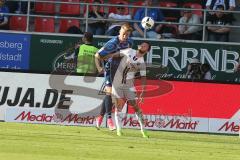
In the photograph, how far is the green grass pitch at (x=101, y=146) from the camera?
11.3 metres

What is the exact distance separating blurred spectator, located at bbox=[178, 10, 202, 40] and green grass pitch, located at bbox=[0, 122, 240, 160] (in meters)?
7.07

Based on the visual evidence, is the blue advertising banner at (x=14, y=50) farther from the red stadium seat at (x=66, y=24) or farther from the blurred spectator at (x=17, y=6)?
the red stadium seat at (x=66, y=24)

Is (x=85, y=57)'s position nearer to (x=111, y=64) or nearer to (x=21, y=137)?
(x=111, y=64)

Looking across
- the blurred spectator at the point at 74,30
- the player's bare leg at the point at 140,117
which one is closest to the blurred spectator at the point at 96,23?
the blurred spectator at the point at 74,30

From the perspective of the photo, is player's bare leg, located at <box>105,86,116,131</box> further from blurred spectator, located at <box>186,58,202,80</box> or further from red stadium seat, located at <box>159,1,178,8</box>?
red stadium seat, located at <box>159,1,178,8</box>

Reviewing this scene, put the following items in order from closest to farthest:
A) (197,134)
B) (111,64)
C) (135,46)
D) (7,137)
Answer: (7,137) < (111,64) < (197,134) < (135,46)

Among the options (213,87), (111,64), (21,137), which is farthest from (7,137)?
(213,87)

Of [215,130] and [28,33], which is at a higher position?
[28,33]

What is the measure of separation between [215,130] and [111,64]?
4011mm

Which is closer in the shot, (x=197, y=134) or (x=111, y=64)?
(x=111, y=64)

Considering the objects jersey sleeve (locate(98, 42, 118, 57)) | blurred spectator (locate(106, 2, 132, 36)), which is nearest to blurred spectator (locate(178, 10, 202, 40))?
blurred spectator (locate(106, 2, 132, 36))

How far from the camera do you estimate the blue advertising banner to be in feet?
72.4

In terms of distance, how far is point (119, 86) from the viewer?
632 inches

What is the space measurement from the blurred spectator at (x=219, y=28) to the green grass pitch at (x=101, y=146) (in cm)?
706
